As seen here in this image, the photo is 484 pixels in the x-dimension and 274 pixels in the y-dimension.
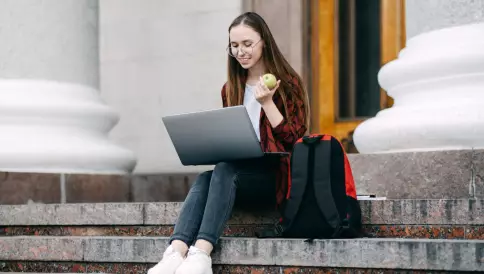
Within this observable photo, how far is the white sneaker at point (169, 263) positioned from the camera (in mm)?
3396

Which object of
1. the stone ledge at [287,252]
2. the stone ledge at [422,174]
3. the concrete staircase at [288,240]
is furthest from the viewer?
the stone ledge at [422,174]

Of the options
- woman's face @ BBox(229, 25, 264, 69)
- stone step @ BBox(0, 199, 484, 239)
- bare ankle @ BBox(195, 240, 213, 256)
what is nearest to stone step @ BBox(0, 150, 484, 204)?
stone step @ BBox(0, 199, 484, 239)

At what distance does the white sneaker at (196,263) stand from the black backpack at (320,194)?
1.25 feet

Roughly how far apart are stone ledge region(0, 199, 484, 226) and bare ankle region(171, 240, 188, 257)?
509 millimetres

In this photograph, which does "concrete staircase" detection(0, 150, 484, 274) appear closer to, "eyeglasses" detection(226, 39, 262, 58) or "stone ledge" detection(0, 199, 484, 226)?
"stone ledge" detection(0, 199, 484, 226)

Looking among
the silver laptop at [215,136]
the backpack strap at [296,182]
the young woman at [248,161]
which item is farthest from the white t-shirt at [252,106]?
the backpack strap at [296,182]

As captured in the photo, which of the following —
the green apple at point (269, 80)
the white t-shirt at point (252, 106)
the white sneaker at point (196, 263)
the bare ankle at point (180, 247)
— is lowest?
the white sneaker at point (196, 263)

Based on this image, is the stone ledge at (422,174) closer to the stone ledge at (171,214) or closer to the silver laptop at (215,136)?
the stone ledge at (171,214)

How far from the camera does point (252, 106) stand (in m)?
4.06

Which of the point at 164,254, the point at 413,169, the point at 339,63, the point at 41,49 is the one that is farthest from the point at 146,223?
the point at 339,63

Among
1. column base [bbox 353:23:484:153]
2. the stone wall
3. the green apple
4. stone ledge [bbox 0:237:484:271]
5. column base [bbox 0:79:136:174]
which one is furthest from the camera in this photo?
the stone wall

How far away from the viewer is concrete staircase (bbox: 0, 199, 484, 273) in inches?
130

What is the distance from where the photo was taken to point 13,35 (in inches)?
213

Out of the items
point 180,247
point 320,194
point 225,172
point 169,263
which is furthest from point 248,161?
point 169,263
